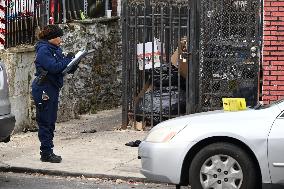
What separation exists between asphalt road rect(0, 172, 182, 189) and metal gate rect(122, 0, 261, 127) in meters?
3.21

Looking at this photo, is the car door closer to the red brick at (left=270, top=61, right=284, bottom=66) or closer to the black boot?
the black boot

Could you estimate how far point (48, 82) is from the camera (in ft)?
31.6

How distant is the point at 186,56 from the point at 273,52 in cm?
141

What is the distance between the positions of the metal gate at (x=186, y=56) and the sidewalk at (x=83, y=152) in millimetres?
715

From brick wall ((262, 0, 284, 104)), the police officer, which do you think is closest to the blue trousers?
the police officer

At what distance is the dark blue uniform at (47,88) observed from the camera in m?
9.53

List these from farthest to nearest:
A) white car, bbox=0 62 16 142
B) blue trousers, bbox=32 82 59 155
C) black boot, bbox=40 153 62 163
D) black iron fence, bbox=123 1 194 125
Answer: black iron fence, bbox=123 1 194 125 → black boot, bbox=40 153 62 163 → blue trousers, bbox=32 82 59 155 → white car, bbox=0 62 16 142

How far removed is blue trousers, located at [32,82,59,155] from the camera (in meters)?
9.63

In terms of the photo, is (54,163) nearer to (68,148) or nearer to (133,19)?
(68,148)

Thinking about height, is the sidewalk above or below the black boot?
below

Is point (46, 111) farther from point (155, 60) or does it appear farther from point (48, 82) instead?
point (155, 60)

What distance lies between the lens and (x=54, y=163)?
9.74 m

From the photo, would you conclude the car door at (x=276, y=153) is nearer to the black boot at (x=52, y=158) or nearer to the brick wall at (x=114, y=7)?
the black boot at (x=52, y=158)

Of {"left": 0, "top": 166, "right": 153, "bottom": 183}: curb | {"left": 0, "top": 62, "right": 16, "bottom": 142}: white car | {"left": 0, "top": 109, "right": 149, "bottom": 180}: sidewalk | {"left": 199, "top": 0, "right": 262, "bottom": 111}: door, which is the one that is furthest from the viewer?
{"left": 199, "top": 0, "right": 262, "bottom": 111}: door
